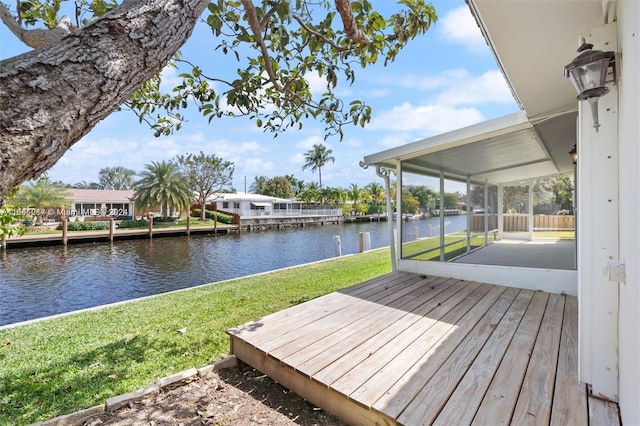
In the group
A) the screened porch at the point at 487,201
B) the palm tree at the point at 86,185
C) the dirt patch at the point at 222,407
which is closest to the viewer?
the dirt patch at the point at 222,407

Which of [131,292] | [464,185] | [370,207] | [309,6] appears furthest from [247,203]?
[309,6]

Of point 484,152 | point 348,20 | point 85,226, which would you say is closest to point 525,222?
point 484,152

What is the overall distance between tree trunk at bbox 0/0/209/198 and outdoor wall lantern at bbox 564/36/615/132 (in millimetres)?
2047

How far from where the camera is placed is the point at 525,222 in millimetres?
8781

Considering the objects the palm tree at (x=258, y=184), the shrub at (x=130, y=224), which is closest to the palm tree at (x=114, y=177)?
the palm tree at (x=258, y=184)

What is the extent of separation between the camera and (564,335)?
2711 millimetres

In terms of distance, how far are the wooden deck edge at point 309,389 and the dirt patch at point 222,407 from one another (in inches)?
2.2

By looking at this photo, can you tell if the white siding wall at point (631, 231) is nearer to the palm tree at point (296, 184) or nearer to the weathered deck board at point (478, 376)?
the weathered deck board at point (478, 376)

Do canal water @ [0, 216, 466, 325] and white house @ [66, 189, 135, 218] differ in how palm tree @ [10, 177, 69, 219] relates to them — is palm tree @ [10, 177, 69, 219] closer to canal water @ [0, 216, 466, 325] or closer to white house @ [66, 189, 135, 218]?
white house @ [66, 189, 135, 218]

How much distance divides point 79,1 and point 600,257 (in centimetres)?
490

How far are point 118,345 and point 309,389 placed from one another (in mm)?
2340

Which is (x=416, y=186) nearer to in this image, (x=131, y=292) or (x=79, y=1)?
(x=79, y=1)

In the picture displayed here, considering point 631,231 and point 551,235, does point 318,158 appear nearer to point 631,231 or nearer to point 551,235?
point 551,235

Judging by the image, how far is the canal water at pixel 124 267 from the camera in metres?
7.96
